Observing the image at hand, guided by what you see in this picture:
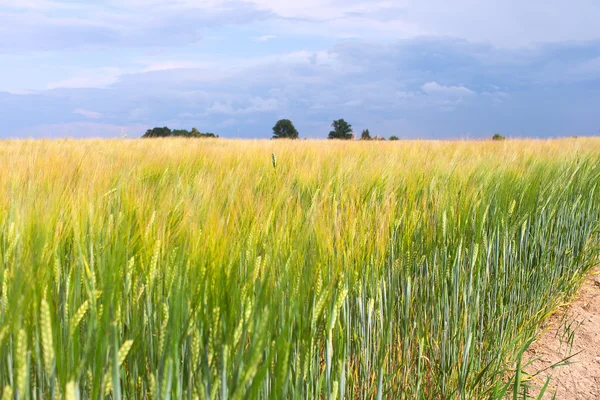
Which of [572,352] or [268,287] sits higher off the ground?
[268,287]

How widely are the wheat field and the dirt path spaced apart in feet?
0.36

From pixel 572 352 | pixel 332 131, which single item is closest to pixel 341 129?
pixel 332 131

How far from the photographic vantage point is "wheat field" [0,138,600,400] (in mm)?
687

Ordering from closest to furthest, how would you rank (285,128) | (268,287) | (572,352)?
(268,287) < (572,352) < (285,128)

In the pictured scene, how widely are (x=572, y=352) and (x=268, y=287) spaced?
1.96 meters

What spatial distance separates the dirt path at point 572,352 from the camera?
1.91 metres

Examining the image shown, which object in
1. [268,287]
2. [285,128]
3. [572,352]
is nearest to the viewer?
[268,287]

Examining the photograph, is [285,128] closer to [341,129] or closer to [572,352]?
[341,129]

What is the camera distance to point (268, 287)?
0.76 m

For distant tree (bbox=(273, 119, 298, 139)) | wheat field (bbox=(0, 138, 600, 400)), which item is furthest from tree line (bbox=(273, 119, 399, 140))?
wheat field (bbox=(0, 138, 600, 400))

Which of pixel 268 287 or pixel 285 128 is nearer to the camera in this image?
pixel 268 287

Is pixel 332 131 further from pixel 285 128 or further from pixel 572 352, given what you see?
pixel 572 352

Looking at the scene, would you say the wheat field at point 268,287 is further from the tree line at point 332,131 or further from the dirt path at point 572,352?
the tree line at point 332,131

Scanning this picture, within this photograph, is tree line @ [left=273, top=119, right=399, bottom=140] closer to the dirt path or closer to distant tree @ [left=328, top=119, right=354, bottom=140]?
distant tree @ [left=328, top=119, right=354, bottom=140]
